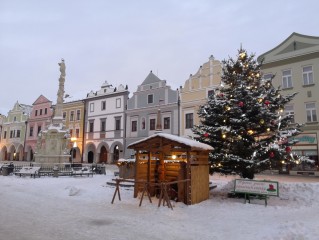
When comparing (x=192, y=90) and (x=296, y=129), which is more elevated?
(x=192, y=90)

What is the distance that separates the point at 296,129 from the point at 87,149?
1356 inches

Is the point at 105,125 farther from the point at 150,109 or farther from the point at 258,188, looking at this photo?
the point at 258,188

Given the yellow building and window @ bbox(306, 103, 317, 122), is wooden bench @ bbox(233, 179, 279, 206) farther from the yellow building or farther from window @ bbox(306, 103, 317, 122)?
the yellow building

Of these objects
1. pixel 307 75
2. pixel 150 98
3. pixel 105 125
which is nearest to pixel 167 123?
pixel 150 98

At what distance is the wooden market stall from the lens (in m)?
10.5

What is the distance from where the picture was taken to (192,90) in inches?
1238

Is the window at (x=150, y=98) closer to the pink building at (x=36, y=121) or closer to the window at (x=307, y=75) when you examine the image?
the window at (x=307, y=75)

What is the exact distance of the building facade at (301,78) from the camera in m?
23.7

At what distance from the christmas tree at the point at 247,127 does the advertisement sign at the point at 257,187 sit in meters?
0.86

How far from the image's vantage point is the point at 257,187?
10562mm

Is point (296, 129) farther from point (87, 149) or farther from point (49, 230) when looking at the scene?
point (87, 149)

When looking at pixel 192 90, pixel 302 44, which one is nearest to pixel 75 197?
pixel 192 90

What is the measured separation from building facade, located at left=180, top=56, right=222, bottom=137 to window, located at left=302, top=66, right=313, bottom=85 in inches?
330

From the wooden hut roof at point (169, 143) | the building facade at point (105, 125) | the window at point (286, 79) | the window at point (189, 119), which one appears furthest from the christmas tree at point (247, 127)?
the building facade at point (105, 125)
